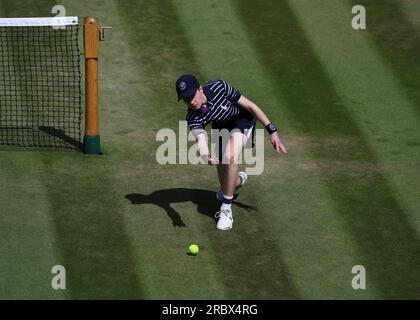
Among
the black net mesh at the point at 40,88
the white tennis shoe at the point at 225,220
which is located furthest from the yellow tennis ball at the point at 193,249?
the black net mesh at the point at 40,88

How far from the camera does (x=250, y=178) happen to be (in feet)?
55.1

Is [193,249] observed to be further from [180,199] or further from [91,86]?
[91,86]

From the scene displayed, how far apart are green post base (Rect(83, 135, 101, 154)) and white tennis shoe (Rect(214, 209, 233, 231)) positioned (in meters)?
3.03

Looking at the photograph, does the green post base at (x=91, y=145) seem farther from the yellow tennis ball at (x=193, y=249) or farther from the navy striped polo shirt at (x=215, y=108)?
the yellow tennis ball at (x=193, y=249)

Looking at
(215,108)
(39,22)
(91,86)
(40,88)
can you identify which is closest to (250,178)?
(215,108)

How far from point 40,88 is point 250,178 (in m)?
4.74

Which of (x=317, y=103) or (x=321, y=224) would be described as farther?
(x=317, y=103)

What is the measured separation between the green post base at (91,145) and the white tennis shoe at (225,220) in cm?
303

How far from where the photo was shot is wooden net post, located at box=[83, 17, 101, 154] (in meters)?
16.8

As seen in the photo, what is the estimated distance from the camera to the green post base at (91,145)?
681 inches

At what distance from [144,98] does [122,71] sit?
1.03 metres

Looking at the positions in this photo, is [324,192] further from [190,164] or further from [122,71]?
[122,71]

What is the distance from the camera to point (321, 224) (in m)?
15.3
